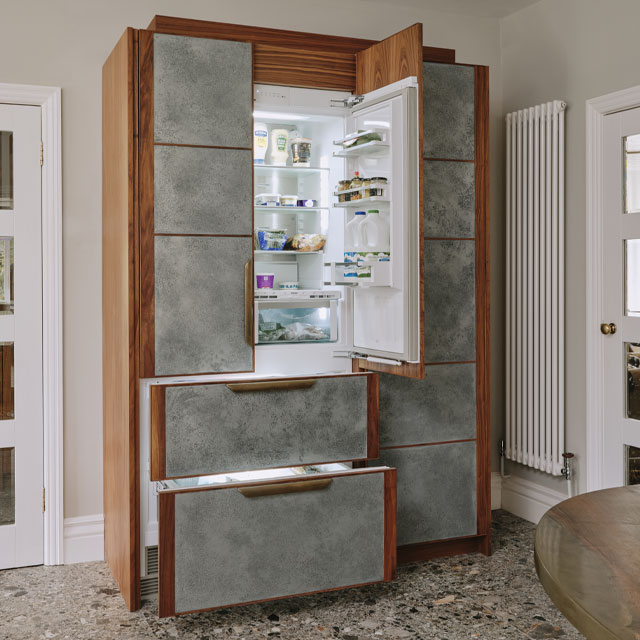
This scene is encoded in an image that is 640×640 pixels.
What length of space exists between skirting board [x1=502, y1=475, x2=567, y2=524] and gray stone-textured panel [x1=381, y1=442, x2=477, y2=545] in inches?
24.3

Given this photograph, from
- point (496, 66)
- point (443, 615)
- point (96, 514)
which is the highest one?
point (496, 66)

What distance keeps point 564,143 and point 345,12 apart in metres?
1.30

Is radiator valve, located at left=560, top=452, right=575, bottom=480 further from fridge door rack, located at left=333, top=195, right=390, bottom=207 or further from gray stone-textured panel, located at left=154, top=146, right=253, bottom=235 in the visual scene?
gray stone-textured panel, located at left=154, top=146, right=253, bottom=235

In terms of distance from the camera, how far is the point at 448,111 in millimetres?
3168

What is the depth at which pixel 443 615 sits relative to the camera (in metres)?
2.73

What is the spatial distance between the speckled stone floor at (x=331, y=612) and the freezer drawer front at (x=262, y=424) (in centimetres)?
57

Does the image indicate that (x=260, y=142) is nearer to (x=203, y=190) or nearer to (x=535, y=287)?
(x=203, y=190)

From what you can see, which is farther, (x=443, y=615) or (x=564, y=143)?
(x=564, y=143)

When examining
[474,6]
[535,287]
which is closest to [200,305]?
[535,287]

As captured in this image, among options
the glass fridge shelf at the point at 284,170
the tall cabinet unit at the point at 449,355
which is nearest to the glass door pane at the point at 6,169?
the glass fridge shelf at the point at 284,170

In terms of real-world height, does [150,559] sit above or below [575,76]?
below

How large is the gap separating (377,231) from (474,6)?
1707 mm

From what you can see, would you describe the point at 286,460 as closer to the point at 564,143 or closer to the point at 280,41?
the point at 280,41

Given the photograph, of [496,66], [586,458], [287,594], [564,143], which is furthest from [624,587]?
[496,66]
